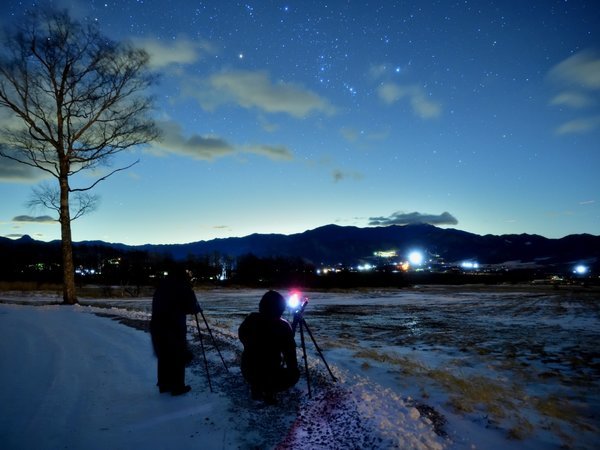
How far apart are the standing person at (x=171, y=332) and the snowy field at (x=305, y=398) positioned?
0.26 m

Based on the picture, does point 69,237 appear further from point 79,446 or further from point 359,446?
point 359,446

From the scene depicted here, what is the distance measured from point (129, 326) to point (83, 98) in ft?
38.8

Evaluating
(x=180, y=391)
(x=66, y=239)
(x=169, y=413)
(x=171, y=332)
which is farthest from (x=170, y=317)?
(x=66, y=239)

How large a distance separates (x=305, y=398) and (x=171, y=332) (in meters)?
2.31

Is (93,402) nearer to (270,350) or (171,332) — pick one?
(171,332)

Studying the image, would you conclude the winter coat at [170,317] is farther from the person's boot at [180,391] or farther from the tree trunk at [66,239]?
the tree trunk at [66,239]

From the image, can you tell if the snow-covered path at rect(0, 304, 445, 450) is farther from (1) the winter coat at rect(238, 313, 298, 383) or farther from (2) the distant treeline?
(2) the distant treeline

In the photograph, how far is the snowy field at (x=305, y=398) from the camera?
13.8 ft

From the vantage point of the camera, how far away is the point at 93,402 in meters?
5.09

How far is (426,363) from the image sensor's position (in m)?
8.98

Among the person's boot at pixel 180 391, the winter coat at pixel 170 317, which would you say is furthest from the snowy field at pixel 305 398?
the winter coat at pixel 170 317

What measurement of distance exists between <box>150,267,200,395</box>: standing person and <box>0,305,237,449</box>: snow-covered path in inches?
9.5

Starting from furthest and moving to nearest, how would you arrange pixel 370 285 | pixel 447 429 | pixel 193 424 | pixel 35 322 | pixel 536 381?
pixel 370 285
pixel 35 322
pixel 536 381
pixel 447 429
pixel 193 424

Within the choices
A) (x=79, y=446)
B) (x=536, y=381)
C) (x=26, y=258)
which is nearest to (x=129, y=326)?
(x=79, y=446)
